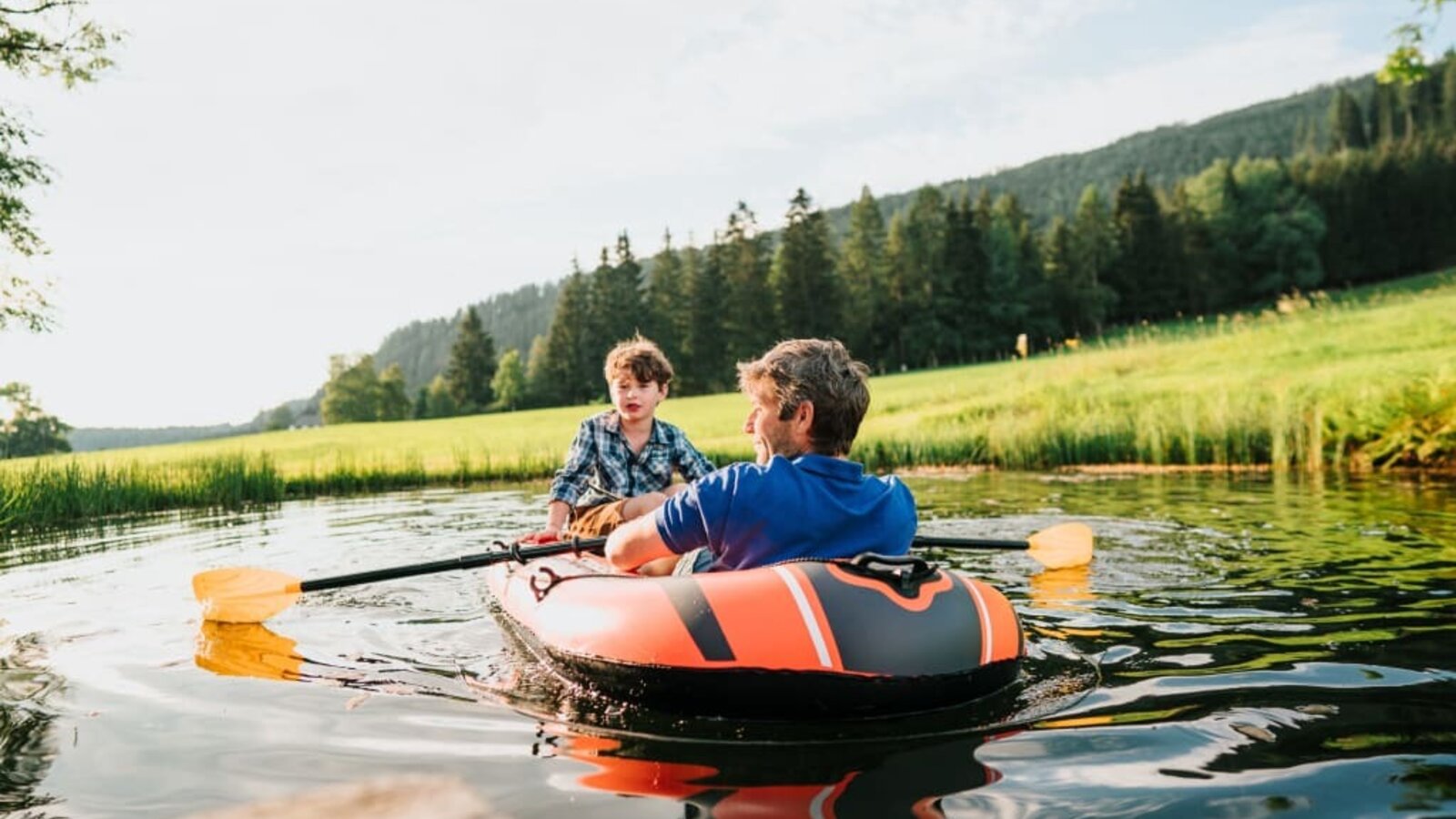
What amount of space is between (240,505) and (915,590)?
14.1 m

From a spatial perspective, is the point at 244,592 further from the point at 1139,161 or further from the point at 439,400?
the point at 1139,161

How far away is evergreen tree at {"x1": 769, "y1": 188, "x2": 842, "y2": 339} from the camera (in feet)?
212

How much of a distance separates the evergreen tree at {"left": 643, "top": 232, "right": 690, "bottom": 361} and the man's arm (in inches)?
2444

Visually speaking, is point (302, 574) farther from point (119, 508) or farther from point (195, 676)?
point (119, 508)

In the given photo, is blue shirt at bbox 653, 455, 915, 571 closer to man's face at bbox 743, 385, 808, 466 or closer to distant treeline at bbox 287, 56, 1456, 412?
man's face at bbox 743, 385, 808, 466

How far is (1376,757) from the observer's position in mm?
3160

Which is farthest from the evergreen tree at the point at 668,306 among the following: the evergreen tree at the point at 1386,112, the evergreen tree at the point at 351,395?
the evergreen tree at the point at 1386,112

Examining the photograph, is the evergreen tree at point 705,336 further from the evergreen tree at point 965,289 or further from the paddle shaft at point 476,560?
the paddle shaft at point 476,560

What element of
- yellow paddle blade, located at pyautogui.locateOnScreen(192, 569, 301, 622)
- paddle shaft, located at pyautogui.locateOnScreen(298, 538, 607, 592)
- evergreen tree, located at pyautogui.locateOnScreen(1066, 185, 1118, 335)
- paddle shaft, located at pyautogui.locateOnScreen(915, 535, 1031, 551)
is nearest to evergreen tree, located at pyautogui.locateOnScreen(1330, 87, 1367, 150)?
evergreen tree, located at pyautogui.locateOnScreen(1066, 185, 1118, 335)

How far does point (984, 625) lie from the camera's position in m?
4.04


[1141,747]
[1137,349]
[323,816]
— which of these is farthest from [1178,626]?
[1137,349]

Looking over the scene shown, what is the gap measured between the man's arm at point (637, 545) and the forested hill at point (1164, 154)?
6357 inches

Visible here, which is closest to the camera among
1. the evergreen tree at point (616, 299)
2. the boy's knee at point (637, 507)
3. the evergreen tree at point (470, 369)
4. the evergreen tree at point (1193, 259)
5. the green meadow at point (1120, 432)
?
the boy's knee at point (637, 507)

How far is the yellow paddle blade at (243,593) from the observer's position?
6.12 meters
